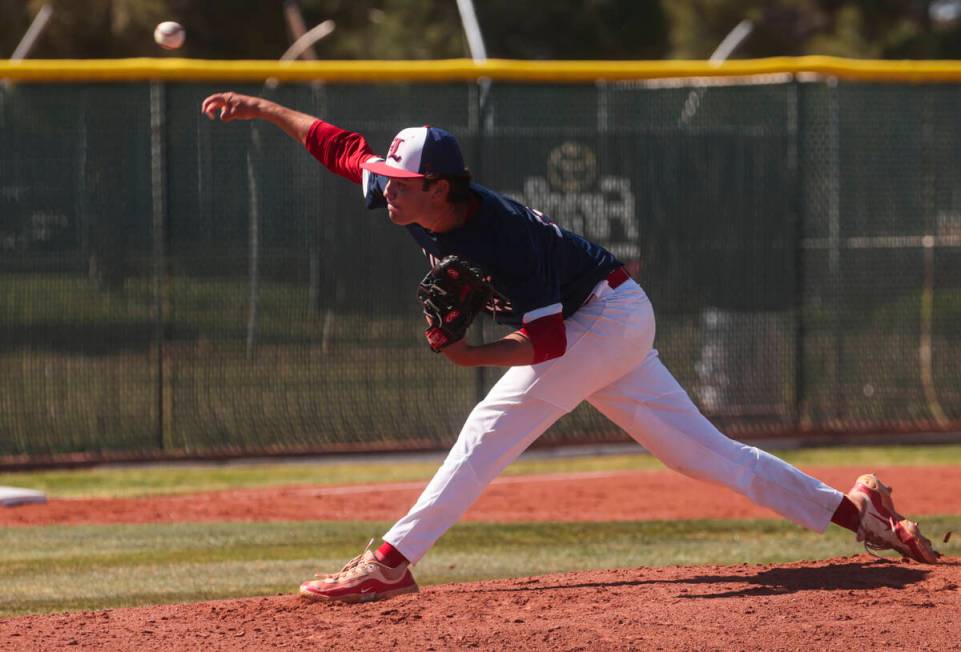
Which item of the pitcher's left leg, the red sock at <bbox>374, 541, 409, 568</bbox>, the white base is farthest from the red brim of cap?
the white base

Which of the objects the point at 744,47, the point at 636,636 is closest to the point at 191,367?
the point at 636,636

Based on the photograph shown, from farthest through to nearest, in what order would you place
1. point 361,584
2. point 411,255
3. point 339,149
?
1. point 411,255
2. point 339,149
3. point 361,584

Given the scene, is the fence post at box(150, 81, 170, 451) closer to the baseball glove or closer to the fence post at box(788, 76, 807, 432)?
the fence post at box(788, 76, 807, 432)

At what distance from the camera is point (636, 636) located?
468 cm

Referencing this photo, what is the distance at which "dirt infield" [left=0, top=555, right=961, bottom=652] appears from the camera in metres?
4.66

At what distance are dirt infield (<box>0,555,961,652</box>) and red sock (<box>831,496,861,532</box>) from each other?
0.60 ft

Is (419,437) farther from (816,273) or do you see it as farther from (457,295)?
(457,295)

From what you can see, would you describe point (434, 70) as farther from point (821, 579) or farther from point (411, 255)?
point (821, 579)

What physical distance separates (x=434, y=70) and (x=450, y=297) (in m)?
5.98

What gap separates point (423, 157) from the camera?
5.01m

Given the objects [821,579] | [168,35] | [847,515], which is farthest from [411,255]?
[821,579]

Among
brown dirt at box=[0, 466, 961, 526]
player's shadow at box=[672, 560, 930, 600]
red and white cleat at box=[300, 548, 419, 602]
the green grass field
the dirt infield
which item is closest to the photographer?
the dirt infield

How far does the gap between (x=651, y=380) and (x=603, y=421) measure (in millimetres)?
5486

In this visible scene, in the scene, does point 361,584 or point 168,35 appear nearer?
point 361,584
